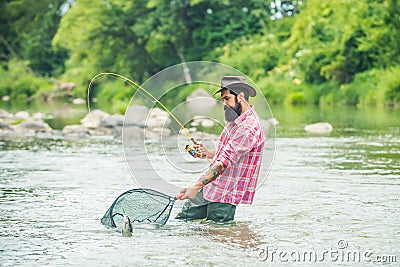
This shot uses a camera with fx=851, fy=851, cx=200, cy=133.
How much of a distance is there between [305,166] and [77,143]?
559 cm

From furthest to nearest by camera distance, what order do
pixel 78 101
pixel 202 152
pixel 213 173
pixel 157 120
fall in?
pixel 78 101 < pixel 157 120 < pixel 202 152 < pixel 213 173

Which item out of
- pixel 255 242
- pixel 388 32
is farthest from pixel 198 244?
pixel 388 32

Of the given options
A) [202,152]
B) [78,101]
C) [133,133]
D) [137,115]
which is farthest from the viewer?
[78,101]

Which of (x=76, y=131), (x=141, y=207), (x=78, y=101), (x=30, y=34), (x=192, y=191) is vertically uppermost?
(x=30, y=34)

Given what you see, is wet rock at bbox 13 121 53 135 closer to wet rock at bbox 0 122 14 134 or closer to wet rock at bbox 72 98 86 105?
wet rock at bbox 0 122 14 134

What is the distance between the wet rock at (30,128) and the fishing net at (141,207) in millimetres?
11310

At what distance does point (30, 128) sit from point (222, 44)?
804 inches

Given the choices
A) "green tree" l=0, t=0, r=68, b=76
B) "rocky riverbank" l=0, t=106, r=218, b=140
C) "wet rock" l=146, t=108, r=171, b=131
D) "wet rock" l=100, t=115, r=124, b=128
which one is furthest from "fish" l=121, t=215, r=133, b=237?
"green tree" l=0, t=0, r=68, b=76

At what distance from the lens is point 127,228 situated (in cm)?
681

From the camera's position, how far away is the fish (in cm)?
680

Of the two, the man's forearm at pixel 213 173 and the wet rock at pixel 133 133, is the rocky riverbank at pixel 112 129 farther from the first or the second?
the man's forearm at pixel 213 173

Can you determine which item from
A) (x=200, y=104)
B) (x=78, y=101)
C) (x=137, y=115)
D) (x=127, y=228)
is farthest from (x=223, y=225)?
(x=78, y=101)

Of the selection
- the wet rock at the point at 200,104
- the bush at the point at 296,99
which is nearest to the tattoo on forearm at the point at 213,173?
the wet rock at the point at 200,104

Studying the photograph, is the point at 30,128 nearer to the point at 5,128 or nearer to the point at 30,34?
the point at 5,128
